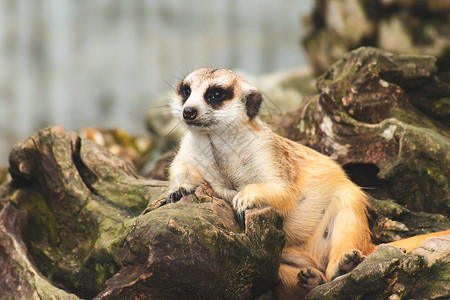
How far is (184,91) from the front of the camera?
4.16 meters

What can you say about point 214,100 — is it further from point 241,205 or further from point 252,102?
point 241,205

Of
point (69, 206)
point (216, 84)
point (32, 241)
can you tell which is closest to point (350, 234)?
point (216, 84)

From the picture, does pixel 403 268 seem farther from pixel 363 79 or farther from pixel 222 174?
pixel 363 79

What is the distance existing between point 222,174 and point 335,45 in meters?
6.71

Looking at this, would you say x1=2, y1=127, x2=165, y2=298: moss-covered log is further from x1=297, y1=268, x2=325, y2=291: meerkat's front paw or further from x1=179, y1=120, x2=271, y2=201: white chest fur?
x1=297, y1=268, x2=325, y2=291: meerkat's front paw

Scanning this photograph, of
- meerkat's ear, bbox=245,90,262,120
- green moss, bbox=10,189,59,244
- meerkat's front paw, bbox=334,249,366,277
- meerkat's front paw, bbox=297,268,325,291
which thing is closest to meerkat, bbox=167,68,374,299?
meerkat's ear, bbox=245,90,262,120

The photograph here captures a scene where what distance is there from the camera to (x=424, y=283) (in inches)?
124

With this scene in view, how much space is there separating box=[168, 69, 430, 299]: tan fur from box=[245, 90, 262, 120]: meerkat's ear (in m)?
0.02

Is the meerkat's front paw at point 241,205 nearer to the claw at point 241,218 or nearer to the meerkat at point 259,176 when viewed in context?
the claw at point 241,218

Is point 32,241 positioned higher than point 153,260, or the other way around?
point 153,260

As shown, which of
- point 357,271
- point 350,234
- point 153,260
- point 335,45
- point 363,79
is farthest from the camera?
point 335,45

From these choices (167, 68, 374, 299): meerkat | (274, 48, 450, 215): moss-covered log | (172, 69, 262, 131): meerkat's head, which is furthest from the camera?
(274, 48, 450, 215): moss-covered log

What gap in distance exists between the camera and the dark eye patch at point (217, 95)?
Result: 13.1 feet

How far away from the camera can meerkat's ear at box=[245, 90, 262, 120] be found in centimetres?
414
